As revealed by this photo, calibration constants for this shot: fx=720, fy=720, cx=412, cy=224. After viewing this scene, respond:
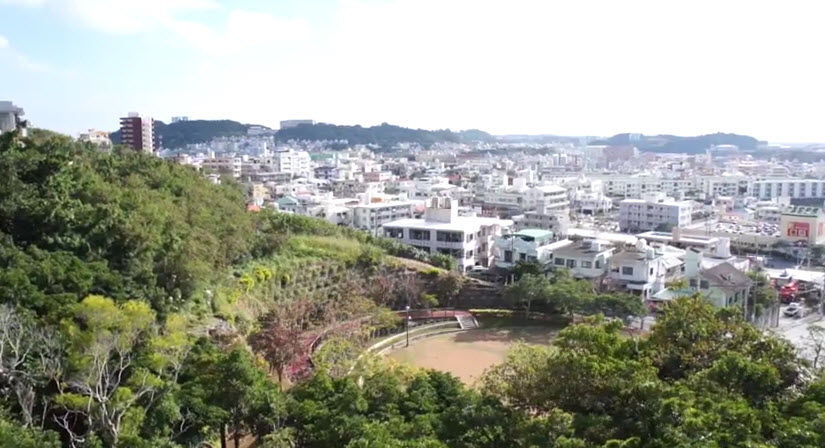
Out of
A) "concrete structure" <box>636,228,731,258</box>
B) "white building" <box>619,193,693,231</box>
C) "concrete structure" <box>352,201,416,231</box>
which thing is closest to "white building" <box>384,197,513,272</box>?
"concrete structure" <box>352,201,416,231</box>

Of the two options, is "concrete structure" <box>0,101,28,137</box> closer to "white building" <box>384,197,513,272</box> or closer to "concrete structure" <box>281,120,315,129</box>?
"white building" <box>384,197,513,272</box>

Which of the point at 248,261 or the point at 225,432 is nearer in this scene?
the point at 225,432

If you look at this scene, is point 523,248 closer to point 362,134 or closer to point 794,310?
point 794,310

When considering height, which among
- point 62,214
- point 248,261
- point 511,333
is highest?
point 62,214

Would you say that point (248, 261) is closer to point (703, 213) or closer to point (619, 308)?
point (619, 308)

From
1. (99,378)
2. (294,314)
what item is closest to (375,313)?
(294,314)

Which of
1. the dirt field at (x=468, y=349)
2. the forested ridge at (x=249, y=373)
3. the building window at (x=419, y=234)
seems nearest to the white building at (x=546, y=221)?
the building window at (x=419, y=234)

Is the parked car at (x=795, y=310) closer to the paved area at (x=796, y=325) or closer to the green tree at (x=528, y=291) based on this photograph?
the paved area at (x=796, y=325)
